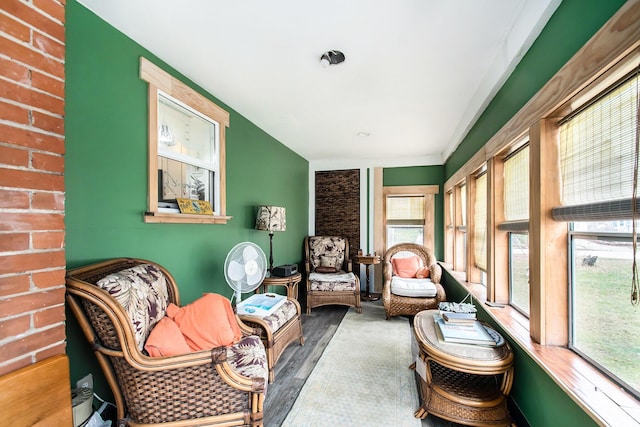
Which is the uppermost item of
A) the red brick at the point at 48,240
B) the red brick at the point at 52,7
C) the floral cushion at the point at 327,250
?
the red brick at the point at 52,7

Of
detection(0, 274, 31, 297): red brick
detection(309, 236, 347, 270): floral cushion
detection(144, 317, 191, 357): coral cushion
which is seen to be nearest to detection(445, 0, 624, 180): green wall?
detection(0, 274, 31, 297): red brick

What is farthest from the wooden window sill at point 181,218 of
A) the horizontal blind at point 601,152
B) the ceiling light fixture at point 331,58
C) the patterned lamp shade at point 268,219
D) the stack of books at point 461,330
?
the horizontal blind at point 601,152

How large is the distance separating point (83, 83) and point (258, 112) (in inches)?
64.9

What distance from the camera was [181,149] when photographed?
2.31 m

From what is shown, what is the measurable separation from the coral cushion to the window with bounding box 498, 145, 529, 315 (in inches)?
89.7

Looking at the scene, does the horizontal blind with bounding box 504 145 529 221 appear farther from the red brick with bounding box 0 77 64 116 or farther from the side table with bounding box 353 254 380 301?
the red brick with bounding box 0 77 64 116

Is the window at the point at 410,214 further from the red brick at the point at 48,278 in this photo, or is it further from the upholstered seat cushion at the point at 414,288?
the red brick at the point at 48,278

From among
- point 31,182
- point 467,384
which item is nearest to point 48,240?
point 31,182

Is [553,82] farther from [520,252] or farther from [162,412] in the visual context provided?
[162,412]

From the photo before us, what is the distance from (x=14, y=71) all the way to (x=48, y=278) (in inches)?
29.0

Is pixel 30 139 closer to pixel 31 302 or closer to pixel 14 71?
pixel 14 71

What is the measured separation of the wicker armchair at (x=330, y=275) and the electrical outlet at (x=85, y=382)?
2562 mm

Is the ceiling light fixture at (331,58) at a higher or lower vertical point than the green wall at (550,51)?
higher

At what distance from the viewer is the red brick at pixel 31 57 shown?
92 centimetres
